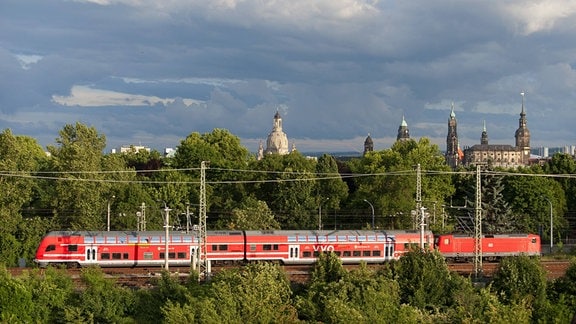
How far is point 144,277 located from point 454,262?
26.6m

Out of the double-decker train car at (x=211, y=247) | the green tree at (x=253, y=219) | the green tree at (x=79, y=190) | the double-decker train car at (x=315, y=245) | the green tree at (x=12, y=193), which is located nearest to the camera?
the double-decker train car at (x=211, y=247)

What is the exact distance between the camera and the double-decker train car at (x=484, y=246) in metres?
61.6

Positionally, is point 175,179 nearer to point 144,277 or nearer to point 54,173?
point 54,173

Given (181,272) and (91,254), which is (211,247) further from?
(91,254)

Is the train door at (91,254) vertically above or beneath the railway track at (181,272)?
above

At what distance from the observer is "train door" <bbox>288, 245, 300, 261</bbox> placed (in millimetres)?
58281

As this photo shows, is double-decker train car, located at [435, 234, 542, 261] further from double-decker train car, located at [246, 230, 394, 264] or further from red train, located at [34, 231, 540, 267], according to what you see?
double-decker train car, located at [246, 230, 394, 264]

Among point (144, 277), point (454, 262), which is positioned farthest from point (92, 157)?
point (454, 262)

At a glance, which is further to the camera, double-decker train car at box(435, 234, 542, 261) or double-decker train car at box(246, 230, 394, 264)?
double-decker train car at box(435, 234, 542, 261)

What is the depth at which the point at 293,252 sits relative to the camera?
5834 cm

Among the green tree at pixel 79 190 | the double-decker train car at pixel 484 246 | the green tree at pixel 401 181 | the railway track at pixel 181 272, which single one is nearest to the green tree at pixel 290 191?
the green tree at pixel 401 181

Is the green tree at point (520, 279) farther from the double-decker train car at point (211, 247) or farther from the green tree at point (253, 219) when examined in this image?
the green tree at point (253, 219)

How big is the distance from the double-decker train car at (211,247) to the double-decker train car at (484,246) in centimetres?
504

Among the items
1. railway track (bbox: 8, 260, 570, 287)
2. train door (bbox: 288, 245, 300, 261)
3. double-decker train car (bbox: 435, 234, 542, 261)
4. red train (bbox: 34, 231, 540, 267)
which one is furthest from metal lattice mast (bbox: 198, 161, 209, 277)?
double-decker train car (bbox: 435, 234, 542, 261)
